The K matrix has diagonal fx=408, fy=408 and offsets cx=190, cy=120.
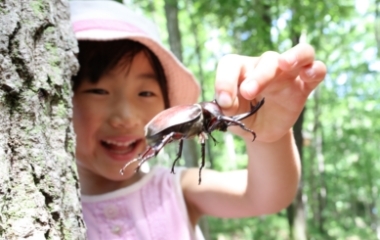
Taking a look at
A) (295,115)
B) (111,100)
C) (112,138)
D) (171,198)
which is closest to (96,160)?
(112,138)

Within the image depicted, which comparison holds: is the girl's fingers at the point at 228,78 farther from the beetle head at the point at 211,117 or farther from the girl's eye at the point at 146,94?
the girl's eye at the point at 146,94

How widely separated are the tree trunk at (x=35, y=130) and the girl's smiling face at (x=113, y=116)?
0.34m

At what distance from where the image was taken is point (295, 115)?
4.09ft

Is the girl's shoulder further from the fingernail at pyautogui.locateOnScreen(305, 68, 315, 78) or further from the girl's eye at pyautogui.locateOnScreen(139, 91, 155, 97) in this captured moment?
the fingernail at pyautogui.locateOnScreen(305, 68, 315, 78)

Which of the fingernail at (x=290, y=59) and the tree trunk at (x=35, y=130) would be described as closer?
the tree trunk at (x=35, y=130)

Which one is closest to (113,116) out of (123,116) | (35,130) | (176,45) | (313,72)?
(123,116)

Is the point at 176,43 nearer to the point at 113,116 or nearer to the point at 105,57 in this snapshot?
the point at 105,57

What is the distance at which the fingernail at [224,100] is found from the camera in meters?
1.00

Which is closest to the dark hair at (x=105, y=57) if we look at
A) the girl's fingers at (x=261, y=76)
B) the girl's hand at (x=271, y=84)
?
the girl's hand at (x=271, y=84)

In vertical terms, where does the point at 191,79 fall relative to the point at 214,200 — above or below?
above

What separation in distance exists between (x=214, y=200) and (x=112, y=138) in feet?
1.73

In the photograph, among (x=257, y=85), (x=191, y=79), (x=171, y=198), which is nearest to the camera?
(x=257, y=85)

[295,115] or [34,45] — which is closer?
[34,45]

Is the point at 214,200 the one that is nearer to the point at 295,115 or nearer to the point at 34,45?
the point at 295,115
